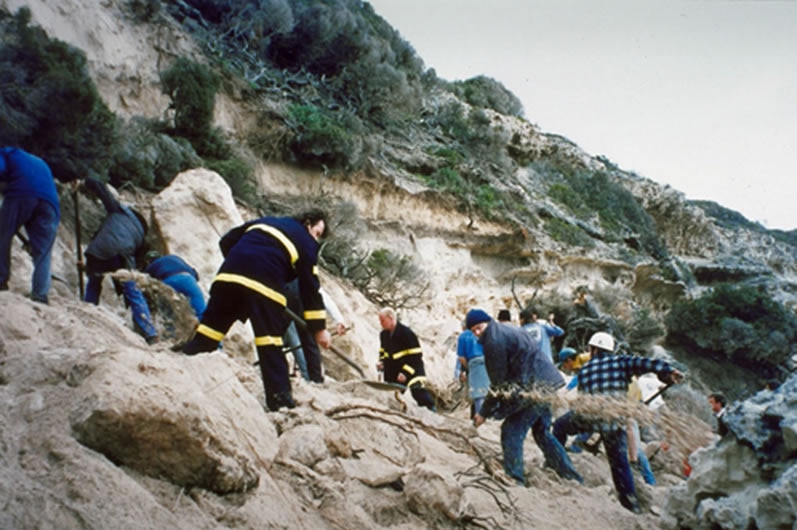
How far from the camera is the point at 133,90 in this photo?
35.6 feet

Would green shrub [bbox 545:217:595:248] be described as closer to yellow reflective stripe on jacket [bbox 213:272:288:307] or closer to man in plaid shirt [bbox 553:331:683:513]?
man in plaid shirt [bbox 553:331:683:513]

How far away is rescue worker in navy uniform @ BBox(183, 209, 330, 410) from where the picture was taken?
121 inches

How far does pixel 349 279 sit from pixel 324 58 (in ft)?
31.1

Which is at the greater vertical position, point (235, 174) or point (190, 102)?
point (190, 102)

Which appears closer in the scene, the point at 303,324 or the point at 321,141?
the point at 303,324

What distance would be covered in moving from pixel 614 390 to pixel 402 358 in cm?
255

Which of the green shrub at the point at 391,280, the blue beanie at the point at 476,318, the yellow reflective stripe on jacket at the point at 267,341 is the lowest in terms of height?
the green shrub at the point at 391,280

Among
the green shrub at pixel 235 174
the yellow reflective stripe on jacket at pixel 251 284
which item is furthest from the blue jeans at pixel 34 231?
the green shrub at pixel 235 174

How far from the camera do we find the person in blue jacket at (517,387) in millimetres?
4051

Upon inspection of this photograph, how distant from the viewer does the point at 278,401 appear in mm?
3088

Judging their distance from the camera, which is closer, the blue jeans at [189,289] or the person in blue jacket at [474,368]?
the blue jeans at [189,289]

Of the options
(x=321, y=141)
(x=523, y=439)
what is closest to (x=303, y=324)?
(x=523, y=439)

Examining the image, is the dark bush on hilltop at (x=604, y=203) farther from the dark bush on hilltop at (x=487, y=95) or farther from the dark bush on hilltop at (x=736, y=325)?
the dark bush on hilltop at (x=487, y=95)

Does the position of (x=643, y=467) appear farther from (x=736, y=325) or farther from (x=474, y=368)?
(x=736, y=325)
